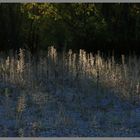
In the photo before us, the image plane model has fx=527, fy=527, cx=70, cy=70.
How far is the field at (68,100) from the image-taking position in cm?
630

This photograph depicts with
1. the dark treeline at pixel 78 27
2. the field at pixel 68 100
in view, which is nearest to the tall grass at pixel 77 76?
the field at pixel 68 100

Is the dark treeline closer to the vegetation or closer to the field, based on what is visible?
the vegetation

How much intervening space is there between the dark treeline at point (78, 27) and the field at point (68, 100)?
287 centimetres

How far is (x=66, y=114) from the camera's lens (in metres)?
6.87

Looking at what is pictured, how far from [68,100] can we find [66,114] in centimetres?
81

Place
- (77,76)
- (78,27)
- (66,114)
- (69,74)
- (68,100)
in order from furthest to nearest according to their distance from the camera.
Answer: (78,27)
(69,74)
(77,76)
(68,100)
(66,114)

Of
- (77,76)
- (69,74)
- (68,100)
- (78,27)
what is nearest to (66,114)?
(68,100)

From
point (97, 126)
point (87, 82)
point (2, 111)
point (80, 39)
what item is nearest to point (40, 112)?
point (2, 111)

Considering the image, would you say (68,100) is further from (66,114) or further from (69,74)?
(69,74)

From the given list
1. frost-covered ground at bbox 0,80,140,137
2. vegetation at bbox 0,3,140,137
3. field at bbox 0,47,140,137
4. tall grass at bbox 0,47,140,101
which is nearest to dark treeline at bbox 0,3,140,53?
vegetation at bbox 0,3,140,137

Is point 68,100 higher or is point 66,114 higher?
point 68,100

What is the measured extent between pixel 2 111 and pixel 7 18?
6.49 metres

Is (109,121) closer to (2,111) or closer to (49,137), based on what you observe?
(49,137)

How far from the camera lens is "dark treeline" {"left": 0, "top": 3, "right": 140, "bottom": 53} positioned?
42.4 feet
